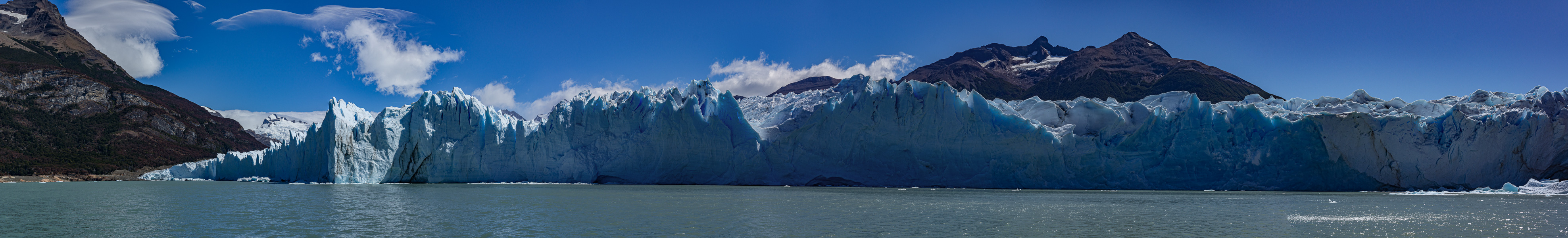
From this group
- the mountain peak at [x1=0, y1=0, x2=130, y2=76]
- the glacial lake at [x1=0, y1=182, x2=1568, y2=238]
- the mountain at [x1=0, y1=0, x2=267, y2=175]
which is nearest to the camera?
the glacial lake at [x1=0, y1=182, x2=1568, y2=238]

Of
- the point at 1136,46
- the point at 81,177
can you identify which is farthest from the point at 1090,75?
the point at 81,177

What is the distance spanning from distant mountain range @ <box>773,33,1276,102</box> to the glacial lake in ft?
112

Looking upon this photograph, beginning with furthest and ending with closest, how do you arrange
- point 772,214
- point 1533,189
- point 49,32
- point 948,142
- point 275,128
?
1. point 275,128
2. point 49,32
3. point 948,142
4. point 1533,189
5. point 772,214

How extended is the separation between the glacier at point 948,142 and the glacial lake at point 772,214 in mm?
2119

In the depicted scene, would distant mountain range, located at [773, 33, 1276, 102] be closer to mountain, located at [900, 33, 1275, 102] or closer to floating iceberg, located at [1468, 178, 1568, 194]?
mountain, located at [900, 33, 1275, 102]

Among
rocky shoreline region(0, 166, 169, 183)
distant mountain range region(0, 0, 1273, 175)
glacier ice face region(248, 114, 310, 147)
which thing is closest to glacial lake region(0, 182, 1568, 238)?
rocky shoreline region(0, 166, 169, 183)

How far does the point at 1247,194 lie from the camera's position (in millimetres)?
22953

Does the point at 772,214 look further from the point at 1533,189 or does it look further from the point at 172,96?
the point at 172,96

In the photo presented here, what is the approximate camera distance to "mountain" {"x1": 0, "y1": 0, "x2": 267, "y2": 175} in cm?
5912

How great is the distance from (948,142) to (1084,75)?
139 feet

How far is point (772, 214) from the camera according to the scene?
14.9 metres

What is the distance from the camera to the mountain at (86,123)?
59125 mm

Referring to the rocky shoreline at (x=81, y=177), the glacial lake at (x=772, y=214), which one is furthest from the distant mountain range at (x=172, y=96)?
the glacial lake at (x=772, y=214)

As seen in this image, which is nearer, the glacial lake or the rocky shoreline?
the glacial lake
